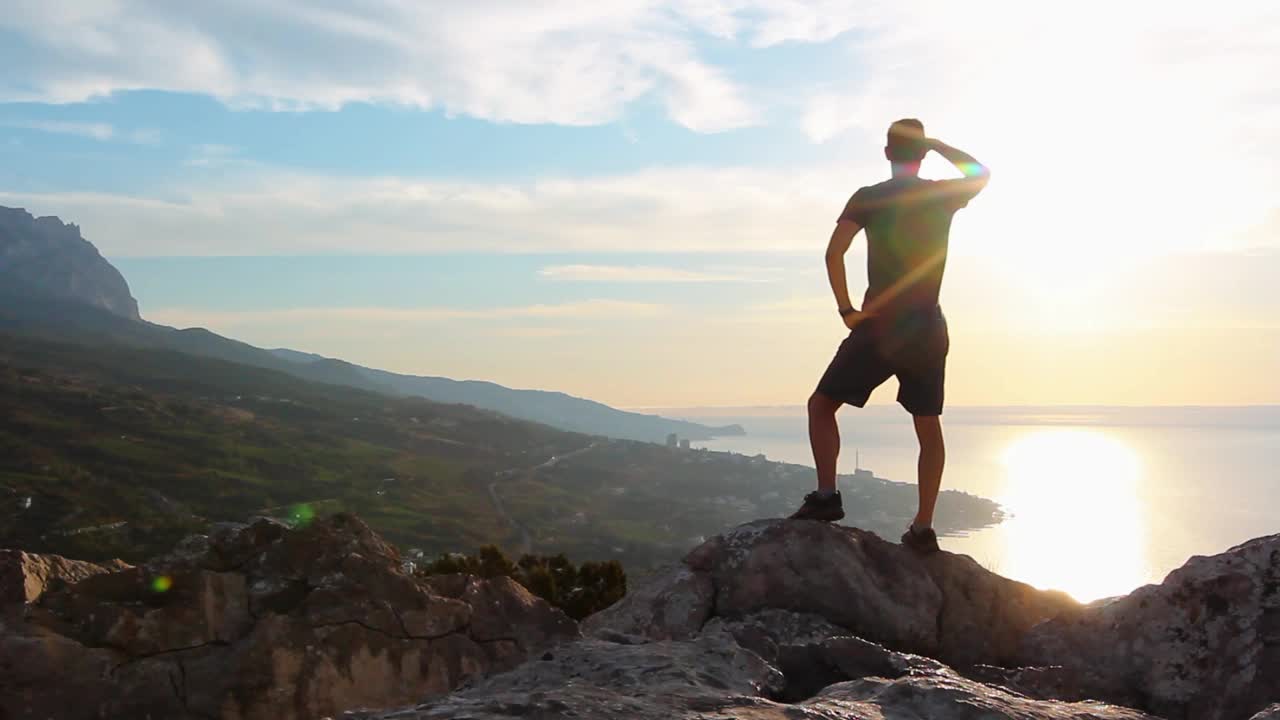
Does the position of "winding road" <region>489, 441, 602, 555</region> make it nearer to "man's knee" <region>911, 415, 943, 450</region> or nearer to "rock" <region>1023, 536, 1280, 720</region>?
"man's knee" <region>911, 415, 943, 450</region>

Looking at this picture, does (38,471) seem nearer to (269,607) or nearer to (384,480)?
(384,480)

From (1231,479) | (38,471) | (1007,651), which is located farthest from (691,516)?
(1007,651)

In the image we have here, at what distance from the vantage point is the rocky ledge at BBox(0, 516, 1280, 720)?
5.16 m

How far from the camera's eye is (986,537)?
14088 cm

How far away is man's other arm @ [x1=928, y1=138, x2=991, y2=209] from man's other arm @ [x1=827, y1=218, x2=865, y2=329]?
3.71 ft

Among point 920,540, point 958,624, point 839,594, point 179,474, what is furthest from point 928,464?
point 179,474

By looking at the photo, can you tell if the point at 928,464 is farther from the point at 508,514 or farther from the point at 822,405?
the point at 508,514

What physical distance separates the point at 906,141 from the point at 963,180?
0.71 m

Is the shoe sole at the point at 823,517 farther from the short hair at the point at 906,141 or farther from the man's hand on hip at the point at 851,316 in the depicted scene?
the short hair at the point at 906,141

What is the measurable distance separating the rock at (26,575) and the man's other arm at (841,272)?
7.37 m

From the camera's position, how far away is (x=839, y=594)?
846 centimetres

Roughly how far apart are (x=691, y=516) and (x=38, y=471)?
3924 inches

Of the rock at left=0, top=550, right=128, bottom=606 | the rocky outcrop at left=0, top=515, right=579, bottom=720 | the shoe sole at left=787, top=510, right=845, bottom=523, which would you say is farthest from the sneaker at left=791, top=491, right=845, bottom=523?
the rock at left=0, top=550, right=128, bottom=606

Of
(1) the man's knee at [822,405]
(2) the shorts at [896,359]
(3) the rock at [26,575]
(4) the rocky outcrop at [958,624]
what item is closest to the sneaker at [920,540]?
(4) the rocky outcrop at [958,624]
